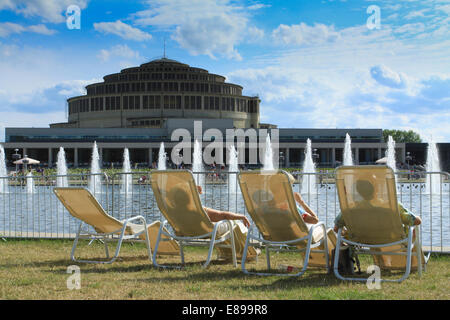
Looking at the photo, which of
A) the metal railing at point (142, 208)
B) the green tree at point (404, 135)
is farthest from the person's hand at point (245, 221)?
the green tree at point (404, 135)

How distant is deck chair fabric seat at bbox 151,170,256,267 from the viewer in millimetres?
5938

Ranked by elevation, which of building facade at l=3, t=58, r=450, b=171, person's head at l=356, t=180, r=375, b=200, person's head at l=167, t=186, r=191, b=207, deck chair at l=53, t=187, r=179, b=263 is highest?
building facade at l=3, t=58, r=450, b=171

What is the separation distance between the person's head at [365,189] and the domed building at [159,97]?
278 feet

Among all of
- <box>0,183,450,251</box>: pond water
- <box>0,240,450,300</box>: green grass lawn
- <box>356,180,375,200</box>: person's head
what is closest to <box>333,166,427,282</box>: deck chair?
<box>356,180,375,200</box>: person's head

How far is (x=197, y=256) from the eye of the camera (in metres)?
7.28

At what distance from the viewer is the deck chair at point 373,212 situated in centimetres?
512

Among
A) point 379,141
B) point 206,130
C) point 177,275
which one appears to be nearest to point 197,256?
point 177,275

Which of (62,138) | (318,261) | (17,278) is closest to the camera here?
(17,278)

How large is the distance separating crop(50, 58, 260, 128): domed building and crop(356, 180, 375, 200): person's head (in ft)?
278

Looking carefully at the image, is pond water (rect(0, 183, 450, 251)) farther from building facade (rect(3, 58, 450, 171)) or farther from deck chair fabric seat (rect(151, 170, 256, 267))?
building facade (rect(3, 58, 450, 171))

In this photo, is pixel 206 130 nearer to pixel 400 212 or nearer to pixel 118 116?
pixel 118 116

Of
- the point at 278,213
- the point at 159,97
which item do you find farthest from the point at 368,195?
the point at 159,97
